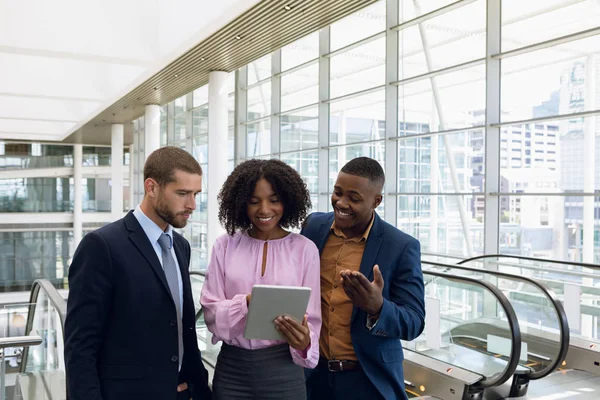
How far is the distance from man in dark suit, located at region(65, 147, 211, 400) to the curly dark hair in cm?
19

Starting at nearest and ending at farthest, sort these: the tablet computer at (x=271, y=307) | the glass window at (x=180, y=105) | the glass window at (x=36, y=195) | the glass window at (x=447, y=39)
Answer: the tablet computer at (x=271, y=307) < the glass window at (x=447, y=39) < the glass window at (x=180, y=105) < the glass window at (x=36, y=195)

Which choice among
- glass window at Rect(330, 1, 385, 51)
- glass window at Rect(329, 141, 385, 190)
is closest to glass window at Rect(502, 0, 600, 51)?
glass window at Rect(330, 1, 385, 51)

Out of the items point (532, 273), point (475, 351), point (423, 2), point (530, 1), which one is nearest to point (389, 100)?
point (423, 2)

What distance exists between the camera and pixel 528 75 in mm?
13188

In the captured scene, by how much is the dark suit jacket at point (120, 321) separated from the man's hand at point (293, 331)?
505 mm

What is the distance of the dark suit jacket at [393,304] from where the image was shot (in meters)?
3.00

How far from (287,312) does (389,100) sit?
11.9 meters

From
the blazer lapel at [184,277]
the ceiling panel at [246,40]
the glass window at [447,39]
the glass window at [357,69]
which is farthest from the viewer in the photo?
the glass window at [357,69]

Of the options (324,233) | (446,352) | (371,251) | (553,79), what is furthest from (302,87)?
(371,251)

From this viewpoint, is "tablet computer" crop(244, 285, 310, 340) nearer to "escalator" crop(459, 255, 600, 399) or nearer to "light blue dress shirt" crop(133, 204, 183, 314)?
"light blue dress shirt" crop(133, 204, 183, 314)

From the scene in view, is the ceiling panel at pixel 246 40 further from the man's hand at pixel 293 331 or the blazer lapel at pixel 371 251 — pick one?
the man's hand at pixel 293 331

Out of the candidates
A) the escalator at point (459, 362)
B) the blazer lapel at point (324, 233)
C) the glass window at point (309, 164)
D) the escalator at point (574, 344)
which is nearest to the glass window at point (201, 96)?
the glass window at point (309, 164)

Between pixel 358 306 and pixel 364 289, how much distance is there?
181 millimetres

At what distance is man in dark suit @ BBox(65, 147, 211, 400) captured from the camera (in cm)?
255
